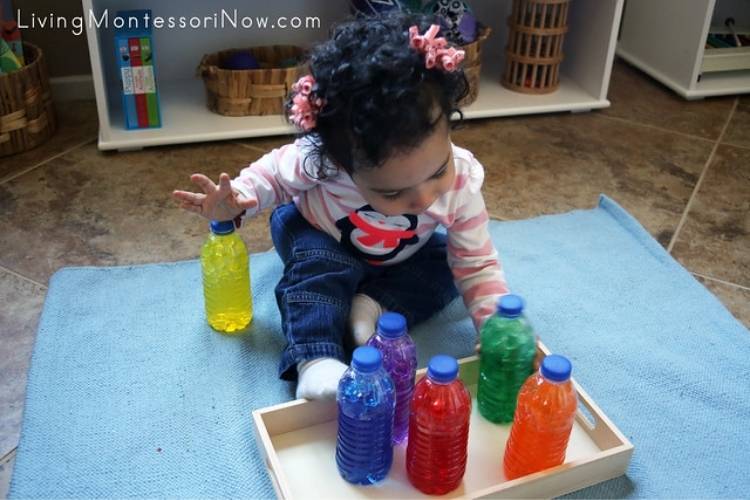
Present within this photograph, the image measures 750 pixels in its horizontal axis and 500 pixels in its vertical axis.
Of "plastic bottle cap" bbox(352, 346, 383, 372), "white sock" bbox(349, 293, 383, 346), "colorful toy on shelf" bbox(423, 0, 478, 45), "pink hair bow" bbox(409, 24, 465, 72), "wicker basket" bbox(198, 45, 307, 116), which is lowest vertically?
"white sock" bbox(349, 293, 383, 346)

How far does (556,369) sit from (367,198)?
1.03ft

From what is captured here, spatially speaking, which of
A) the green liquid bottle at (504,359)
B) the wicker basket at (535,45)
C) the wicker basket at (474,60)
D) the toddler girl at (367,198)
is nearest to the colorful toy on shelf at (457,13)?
the wicker basket at (474,60)

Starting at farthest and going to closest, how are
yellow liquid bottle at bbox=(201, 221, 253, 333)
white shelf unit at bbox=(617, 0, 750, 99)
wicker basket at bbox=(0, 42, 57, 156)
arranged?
white shelf unit at bbox=(617, 0, 750, 99)
wicker basket at bbox=(0, 42, 57, 156)
yellow liquid bottle at bbox=(201, 221, 253, 333)

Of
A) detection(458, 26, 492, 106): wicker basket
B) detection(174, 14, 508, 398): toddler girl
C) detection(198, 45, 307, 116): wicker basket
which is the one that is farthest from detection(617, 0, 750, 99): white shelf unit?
detection(174, 14, 508, 398): toddler girl

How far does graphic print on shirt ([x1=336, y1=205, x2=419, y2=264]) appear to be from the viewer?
108 centimetres

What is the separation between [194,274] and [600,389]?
65 cm

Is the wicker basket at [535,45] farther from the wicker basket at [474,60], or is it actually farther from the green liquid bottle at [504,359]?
the green liquid bottle at [504,359]

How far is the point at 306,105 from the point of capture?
0.89 meters

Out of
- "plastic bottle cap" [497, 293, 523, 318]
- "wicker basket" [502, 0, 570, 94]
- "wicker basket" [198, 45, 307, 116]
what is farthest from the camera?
"wicker basket" [502, 0, 570, 94]

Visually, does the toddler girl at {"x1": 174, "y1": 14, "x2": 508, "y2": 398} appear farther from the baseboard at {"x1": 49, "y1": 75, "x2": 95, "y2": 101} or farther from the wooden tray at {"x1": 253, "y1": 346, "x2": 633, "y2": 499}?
the baseboard at {"x1": 49, "y1": 75, "x2": 95, "y2": 101}

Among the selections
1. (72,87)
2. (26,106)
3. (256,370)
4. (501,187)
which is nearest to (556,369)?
(256,370)

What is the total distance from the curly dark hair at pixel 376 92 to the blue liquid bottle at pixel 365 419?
0.23 m

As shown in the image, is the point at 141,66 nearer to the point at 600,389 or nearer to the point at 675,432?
the point at 600,389

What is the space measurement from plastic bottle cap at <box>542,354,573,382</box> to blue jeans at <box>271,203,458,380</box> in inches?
12.3
